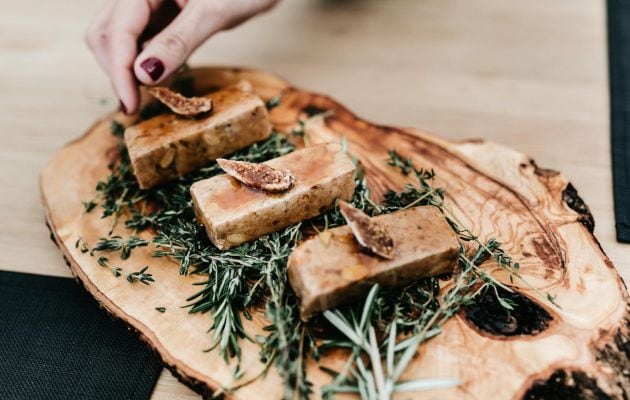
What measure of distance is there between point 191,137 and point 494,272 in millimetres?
1246

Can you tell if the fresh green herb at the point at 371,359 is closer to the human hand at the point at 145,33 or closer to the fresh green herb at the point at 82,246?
the fresh green herb at the point at 82,246

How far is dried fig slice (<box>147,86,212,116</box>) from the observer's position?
2348 mm

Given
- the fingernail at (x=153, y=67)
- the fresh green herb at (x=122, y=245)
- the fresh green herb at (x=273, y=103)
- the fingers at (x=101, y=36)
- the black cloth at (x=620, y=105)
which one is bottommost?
the black cloth at (x=620, y=105)

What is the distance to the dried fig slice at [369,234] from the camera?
5.96ft

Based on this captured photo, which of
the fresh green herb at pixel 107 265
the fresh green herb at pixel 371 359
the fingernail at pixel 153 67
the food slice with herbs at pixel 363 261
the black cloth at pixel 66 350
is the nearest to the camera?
the fresh green herb at pixel 371 359

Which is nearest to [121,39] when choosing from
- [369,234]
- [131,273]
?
[131,273]

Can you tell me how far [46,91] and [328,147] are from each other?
183 cm

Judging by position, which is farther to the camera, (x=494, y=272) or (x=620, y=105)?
(x=620, y=105)

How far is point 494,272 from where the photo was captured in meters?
2.00

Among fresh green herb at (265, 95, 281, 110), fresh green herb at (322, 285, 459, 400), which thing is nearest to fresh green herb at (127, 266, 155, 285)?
fresh green herb at (322, 285, 459, 400)

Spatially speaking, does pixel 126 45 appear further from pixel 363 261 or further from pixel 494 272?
pixel 494 272

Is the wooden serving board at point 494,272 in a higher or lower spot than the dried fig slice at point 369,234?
lower

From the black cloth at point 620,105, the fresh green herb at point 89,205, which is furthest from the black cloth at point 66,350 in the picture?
the black cloth at point 620,105

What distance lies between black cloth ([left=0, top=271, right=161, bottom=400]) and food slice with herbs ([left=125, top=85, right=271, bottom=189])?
543 mm
